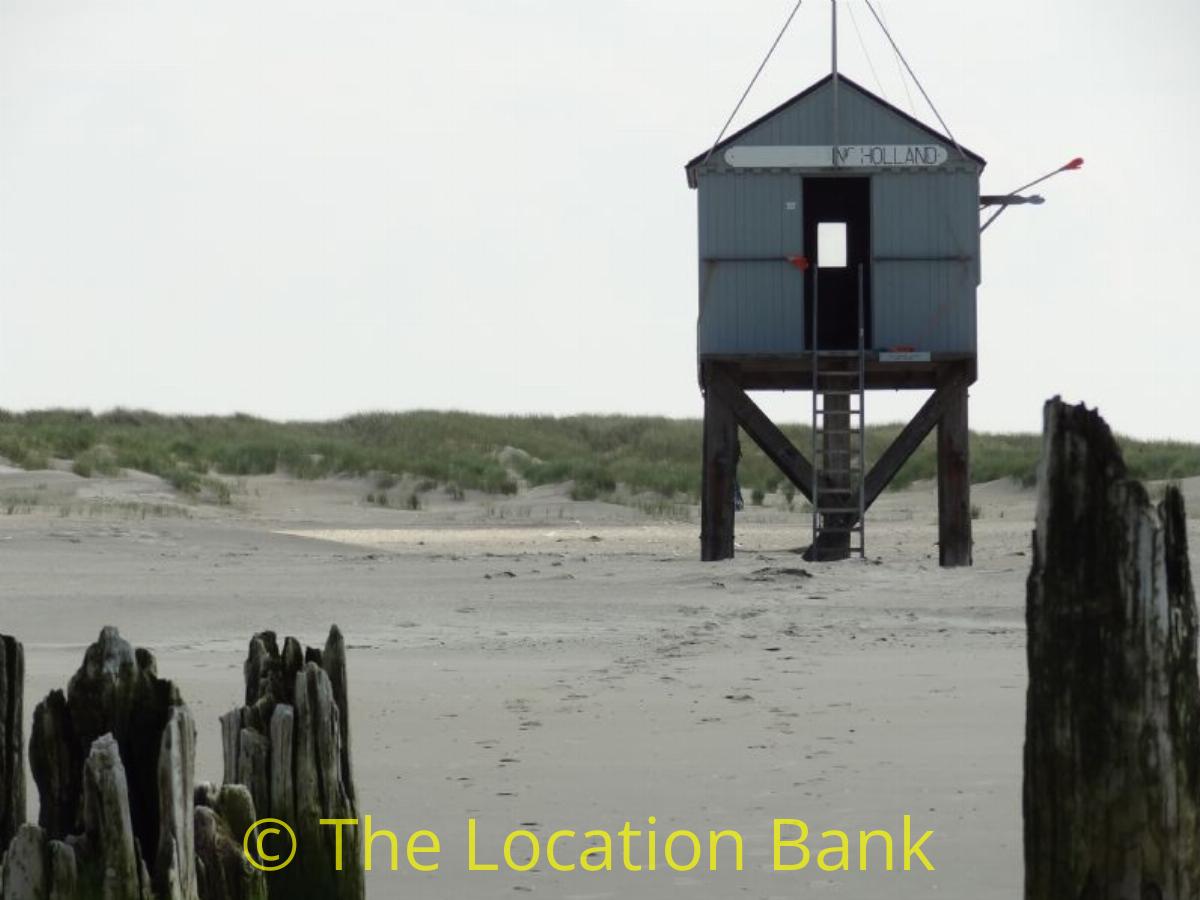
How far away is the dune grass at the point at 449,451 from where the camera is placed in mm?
36125

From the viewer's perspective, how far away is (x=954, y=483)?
19.3 m

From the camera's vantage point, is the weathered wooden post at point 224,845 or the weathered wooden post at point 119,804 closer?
the weathered wooden post at point 119,804

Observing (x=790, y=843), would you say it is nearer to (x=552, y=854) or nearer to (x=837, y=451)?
(x=552, y=854)

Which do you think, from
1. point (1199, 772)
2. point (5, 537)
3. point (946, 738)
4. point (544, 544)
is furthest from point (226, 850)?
point (544, 544)

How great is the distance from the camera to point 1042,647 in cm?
396

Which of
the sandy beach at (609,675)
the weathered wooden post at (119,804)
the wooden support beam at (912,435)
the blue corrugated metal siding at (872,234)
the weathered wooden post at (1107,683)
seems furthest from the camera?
the wooden support beam at (912,435)

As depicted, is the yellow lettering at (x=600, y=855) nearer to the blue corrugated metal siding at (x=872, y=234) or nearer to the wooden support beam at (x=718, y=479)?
the blue corrugated metal siding at (x=872, y=234)

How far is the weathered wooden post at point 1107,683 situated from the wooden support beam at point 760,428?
1553 centimetres

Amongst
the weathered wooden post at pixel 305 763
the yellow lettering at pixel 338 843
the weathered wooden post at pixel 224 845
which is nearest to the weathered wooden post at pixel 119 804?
the weathered wooden post at pixel 224 845

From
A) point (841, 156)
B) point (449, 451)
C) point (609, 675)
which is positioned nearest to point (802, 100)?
point (841, 156)

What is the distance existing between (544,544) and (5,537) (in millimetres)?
7593

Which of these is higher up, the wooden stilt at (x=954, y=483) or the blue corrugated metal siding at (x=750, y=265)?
the blue corrugated metal siding at (x=750, y=265)

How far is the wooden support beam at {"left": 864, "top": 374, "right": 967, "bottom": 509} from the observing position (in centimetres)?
1947

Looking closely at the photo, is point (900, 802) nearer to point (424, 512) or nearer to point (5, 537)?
point (5, 537)
